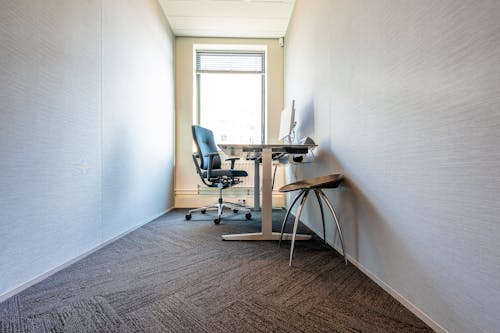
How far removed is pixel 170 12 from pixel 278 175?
2811mm

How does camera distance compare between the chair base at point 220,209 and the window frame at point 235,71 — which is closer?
the chair base at point 220,209

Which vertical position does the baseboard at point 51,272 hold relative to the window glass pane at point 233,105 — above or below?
below

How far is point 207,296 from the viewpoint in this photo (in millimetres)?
1158

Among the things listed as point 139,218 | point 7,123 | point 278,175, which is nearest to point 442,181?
point 7,123

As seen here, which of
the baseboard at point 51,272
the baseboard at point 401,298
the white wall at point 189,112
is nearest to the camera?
the baseboard at point 401,298

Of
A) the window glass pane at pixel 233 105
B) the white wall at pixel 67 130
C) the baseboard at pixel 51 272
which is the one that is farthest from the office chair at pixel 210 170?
the baseboard at pixel 51 272

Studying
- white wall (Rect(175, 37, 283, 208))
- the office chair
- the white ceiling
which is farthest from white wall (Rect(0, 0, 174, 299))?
white wall (Rect(175, 37, 283, 208))

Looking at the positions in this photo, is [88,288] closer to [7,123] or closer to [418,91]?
[7,123]

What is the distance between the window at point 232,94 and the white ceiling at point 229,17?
369 millimetres

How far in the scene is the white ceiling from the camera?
10.7 feet

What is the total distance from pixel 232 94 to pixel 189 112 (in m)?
0.81

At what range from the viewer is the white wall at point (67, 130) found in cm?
117

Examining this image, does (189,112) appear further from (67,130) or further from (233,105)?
(67,130)

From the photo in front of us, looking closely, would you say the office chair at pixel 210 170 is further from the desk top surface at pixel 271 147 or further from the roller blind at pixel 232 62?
the roller blind at pixel 232 62
